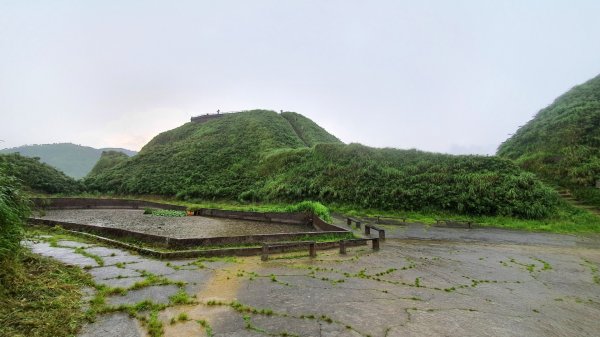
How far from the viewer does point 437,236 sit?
13.6 metres

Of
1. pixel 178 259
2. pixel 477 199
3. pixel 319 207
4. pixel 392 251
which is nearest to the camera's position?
pixel 178 259

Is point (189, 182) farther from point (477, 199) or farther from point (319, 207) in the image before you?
point (477, 199)

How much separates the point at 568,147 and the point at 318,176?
60.9ft

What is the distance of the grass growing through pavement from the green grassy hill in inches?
1234

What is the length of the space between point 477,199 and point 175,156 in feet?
114

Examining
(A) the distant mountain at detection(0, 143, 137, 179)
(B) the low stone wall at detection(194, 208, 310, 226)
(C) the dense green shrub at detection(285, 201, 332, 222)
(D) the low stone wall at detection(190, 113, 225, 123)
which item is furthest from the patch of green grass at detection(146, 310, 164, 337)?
(A) the distant mountain at detection(0, 143, 137, 179)

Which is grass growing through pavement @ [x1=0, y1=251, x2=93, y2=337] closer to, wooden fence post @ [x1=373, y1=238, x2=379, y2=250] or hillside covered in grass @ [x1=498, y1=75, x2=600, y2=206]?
wooden fence post @ [x1=373, y1=238, x2=379, y2=250]

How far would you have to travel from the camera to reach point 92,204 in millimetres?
26531

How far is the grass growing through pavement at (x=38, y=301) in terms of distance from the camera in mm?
4043

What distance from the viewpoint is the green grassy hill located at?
98.4 ft

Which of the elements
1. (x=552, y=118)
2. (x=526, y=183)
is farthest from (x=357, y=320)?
(x=552, y=118)

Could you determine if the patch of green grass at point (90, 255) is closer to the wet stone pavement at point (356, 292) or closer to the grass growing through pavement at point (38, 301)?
the wet stone pavement at point (356, 292)

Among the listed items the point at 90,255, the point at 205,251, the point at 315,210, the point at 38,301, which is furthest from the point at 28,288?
the point at 315,210

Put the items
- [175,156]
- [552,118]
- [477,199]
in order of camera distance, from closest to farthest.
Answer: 1. [477,199]
2. [552,118]
3. [175,156]
